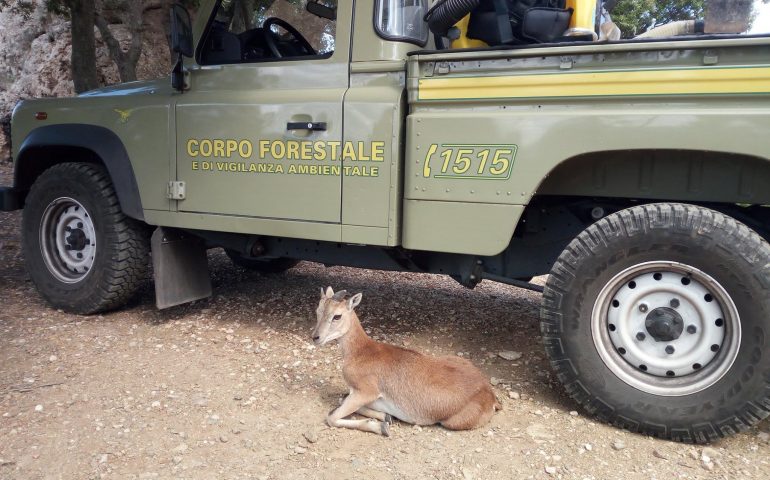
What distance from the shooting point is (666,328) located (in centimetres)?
279

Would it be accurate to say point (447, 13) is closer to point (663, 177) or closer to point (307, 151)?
point (307, 151)

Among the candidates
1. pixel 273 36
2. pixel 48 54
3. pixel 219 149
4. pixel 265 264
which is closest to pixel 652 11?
pixel 265 264

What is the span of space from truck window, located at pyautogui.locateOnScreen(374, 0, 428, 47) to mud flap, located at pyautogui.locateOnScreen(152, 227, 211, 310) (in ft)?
6.78

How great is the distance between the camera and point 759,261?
2619 millimetres

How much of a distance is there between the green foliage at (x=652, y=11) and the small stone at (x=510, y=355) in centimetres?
868

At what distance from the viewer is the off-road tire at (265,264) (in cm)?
563

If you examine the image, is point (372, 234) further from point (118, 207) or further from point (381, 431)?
point (118, 207)

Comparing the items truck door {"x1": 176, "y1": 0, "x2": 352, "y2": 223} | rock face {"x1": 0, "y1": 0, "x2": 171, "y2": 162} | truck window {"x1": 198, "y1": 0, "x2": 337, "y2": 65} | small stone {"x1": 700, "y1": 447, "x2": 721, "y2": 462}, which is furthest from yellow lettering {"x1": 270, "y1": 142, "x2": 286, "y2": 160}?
rock face {"x1": 0, "y1": 0, "x2": 171, "y2": 162}

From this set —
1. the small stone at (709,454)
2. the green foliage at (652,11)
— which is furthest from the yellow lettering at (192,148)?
the green foliage at (652,11)

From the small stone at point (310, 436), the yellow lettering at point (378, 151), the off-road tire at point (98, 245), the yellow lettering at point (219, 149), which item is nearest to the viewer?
the small stone at point (310, 436)

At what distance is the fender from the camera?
13.7 ft

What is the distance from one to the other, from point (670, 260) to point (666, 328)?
0.31 metres

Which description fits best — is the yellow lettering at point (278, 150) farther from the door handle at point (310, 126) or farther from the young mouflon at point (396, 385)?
the young mouflon at point (396, 385)

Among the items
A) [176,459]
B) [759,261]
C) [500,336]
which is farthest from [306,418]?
[759,261]
